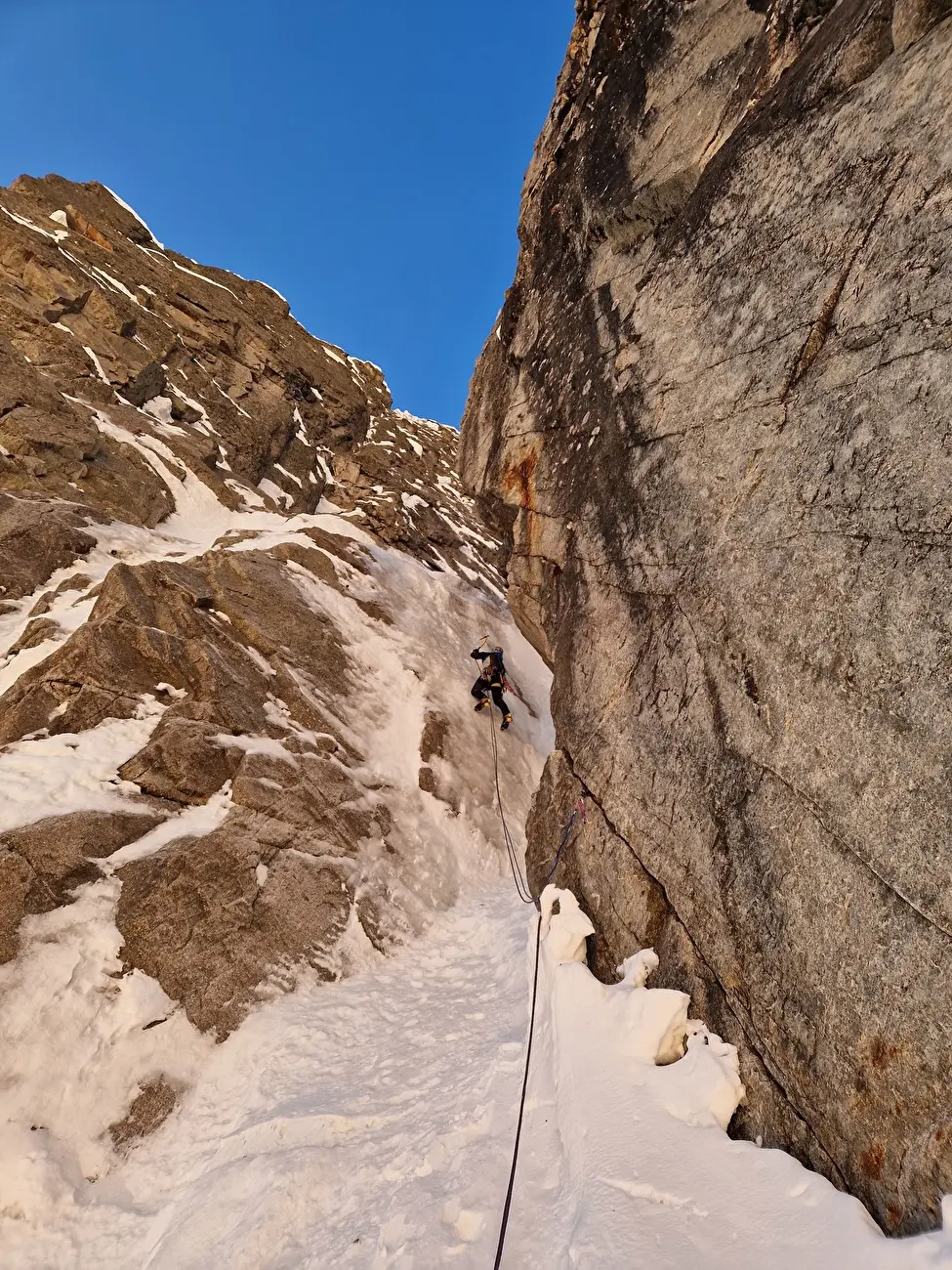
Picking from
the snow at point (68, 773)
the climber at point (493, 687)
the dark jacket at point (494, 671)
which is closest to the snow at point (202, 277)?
the dark jacket at point (494, 671)

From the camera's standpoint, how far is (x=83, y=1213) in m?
5.73

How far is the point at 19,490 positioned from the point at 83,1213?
22942 mm

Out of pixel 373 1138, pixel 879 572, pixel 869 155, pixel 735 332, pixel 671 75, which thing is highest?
pixel 671 75

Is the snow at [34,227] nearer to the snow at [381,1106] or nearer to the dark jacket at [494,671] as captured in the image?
the snow at [381,1106]

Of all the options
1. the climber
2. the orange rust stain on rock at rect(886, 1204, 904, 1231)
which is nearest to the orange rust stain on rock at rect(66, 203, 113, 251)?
the climber

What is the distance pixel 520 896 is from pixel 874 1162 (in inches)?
317

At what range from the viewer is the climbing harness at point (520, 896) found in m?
4.24

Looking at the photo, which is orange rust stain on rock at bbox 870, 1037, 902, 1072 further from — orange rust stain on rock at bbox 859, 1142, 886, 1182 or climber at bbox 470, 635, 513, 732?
climber at bbox 470, 635, 513, 732

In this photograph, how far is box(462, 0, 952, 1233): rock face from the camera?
13.6ft

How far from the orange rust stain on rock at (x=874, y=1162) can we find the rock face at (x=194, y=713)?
7157 millimetres

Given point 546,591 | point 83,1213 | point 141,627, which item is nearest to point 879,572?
point 546,591

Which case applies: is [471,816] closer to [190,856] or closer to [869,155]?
[190,856]

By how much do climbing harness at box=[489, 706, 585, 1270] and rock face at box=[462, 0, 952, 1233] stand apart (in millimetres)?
513

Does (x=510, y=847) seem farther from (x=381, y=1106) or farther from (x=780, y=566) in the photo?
(x=780, y=566)
